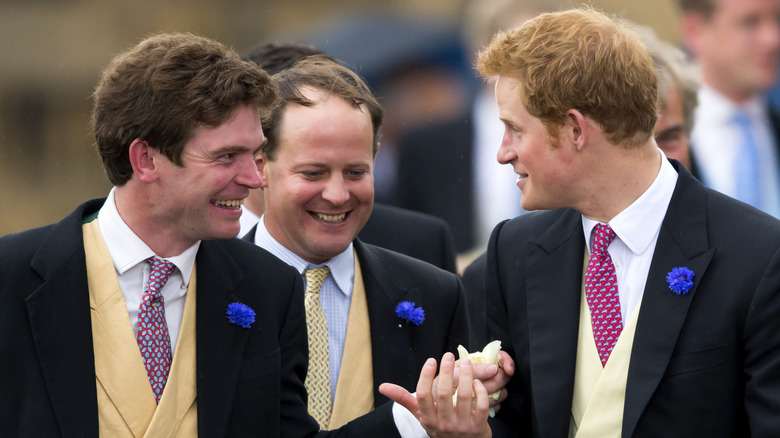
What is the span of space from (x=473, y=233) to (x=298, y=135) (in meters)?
3.81

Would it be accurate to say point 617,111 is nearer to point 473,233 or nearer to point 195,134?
point 195,134

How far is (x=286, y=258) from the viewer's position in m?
3.94

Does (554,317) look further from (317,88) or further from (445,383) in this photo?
(317,88)

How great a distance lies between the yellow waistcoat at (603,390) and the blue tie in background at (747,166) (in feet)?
13.1

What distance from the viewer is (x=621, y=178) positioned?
10.6ft

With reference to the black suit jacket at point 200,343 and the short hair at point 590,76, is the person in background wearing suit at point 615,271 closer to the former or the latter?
the short hair at point 590,76

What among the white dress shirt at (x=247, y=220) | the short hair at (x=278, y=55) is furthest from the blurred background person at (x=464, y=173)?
the white dress shirt at (x=247, y=220)

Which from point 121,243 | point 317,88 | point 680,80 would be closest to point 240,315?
point 121,243

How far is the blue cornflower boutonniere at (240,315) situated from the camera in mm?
3260

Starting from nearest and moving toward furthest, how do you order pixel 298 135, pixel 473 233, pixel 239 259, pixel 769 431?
pixel 769 431 → pixel 239 259 → pixel 298 135 → pixel 473 233

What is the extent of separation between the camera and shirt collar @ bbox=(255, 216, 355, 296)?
3.89m

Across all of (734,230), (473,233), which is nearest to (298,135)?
(734,230)

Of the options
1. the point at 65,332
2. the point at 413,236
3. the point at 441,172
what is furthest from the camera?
the point at 441,172

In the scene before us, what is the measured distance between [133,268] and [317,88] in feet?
3.72
